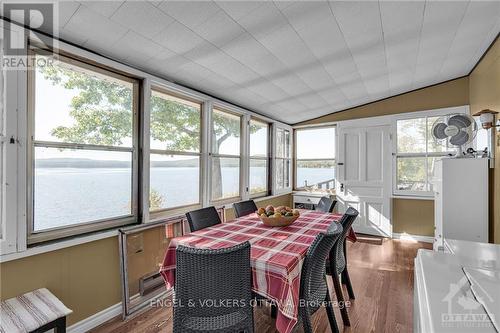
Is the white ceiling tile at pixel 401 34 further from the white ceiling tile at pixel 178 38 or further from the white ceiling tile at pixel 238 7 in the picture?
the white ceiling tile at pixel 178 38

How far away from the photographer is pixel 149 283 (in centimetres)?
245

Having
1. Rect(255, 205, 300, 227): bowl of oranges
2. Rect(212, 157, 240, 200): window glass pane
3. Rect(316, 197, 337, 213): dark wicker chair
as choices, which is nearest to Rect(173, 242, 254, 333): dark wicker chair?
Rect(255, 205, 300, 227): bowl of oranges

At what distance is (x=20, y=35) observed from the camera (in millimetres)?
1671

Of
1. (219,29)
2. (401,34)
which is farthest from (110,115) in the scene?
(401,34)

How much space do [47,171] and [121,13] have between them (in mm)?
1296

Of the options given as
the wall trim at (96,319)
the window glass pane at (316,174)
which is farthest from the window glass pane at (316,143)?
the wall trim at (96,319)

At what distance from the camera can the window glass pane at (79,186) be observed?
1.87 meters

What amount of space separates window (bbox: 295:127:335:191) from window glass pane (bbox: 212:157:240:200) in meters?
2.04

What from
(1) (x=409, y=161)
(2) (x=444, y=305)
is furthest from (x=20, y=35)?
(1) (x=409, y=161)

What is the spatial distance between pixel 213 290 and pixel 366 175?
412 cm

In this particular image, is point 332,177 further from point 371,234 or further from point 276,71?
point 276,71

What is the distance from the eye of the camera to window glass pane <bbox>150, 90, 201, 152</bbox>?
2713 mm

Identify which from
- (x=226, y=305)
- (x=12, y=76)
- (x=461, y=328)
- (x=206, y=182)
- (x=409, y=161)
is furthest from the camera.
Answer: (x=409, y=161)

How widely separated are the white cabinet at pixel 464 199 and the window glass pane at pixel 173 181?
293 centimetres
